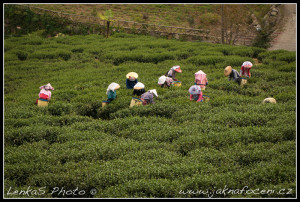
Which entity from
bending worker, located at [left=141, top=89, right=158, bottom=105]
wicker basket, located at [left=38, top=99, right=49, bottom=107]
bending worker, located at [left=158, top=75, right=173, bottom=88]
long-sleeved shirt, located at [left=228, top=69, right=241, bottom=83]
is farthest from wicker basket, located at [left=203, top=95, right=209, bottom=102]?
wicker basket, located at [left=38, top=99, right=49, bottom=107]

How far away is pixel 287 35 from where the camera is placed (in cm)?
3259

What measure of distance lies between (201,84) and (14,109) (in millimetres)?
9820

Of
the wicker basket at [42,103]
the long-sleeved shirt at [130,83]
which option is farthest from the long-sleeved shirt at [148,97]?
the wicker basket at [42,103]

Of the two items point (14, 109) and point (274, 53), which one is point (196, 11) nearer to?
point (274, 53)

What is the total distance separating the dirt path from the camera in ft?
94.9

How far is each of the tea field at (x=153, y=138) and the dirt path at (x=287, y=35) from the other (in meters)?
8.37

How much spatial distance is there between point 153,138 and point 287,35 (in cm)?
2767

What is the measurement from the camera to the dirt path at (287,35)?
28.9 metres

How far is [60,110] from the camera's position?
14547 mm

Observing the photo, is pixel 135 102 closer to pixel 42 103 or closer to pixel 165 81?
pixel 165 81

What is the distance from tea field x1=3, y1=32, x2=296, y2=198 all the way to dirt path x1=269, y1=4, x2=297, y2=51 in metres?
8.37

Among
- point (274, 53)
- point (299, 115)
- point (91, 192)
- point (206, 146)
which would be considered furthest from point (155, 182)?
point (274, 53)

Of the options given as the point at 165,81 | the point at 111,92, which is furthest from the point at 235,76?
the point at 111,92

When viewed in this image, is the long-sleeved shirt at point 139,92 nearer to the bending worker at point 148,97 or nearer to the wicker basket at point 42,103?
the bending worker at point 148,97
